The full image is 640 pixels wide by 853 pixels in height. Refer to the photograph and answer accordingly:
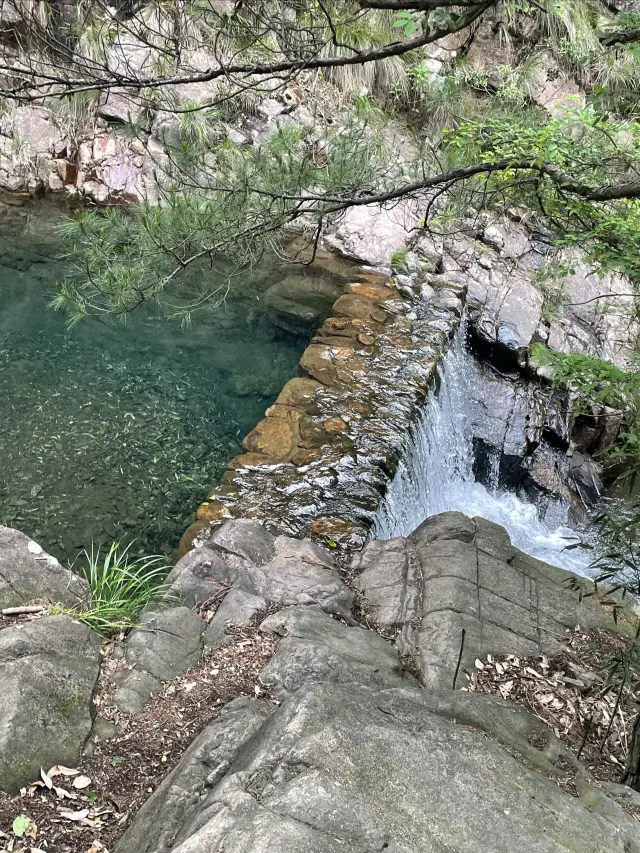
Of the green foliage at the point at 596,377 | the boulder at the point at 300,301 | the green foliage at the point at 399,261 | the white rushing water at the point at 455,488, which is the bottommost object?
the white rushing water at the point at 455,488

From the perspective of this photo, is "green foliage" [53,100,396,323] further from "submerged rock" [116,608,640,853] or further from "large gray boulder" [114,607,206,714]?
"submerged rock" [116,608,640,853]

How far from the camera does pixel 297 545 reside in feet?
13.1

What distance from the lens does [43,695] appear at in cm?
240

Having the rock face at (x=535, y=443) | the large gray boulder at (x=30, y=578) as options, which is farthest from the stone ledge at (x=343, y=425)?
the large gray boulder at (x=30, y=578)

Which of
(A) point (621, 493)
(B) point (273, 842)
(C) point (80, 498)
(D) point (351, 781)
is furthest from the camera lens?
(A) point (621, 493)

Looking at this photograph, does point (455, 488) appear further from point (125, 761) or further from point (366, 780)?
point (366, 780)

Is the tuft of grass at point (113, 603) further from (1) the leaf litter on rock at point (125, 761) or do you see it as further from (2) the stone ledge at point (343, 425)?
(2) the stone ledge at point (343, 425)

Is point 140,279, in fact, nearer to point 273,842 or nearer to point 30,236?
point 273,842

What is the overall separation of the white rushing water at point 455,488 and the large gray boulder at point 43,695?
2733 mm

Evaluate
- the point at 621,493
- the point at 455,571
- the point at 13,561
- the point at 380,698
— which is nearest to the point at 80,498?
the point at 13,561

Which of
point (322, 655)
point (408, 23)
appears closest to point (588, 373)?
point (322, 655)

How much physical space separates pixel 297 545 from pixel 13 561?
160cm

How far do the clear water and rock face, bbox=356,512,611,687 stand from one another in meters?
1.66

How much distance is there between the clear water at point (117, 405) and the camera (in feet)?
15.4
